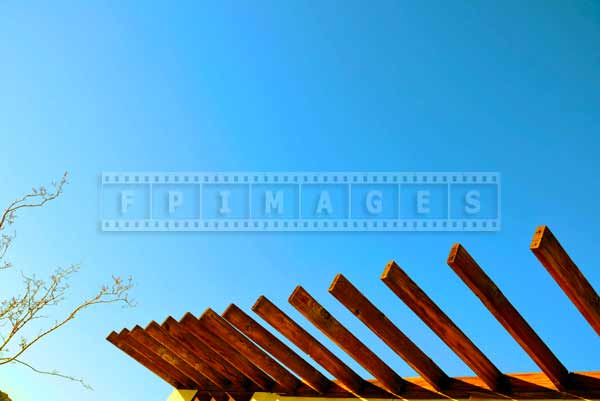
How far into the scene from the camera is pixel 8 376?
13453 mm

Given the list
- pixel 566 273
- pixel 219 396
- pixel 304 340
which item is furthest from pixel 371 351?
pixel 219 396

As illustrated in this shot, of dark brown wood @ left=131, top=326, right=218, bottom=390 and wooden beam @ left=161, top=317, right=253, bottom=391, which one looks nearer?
wooden beam @ left=161, top=317, right=253, bottom=391

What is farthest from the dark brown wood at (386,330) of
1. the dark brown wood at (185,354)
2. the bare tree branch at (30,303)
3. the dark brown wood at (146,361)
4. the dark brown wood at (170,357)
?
the bare tree branch at (30,303)

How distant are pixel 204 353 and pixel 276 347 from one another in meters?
1.73

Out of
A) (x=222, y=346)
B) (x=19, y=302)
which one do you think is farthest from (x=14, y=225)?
(x=222, y=346)

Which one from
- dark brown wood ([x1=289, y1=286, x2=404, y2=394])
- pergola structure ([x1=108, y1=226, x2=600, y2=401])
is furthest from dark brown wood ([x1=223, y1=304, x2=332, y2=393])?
dark brown wood ([x1=289, y1=286, x2=404, y2=394])

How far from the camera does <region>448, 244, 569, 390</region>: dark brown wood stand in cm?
377

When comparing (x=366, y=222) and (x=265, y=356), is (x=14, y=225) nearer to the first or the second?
(x=265, y=356)

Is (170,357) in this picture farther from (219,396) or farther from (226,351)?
(226,351)

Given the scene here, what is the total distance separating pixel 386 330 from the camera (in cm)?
471

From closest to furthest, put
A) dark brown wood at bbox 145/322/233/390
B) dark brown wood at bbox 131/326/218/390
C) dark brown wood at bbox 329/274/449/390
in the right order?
dark brown wood at bbox 329/274/449/390 < dark brown wood at bbox 145/322/233/390 < dark brown wood at bbox 131/326/218/390

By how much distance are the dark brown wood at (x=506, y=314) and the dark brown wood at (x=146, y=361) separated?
5.51m

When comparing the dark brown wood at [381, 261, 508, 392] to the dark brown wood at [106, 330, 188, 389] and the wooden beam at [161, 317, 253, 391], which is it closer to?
the wooden beam at [161, 317, 253, 391]

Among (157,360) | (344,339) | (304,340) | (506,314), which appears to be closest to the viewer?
(506,314)
